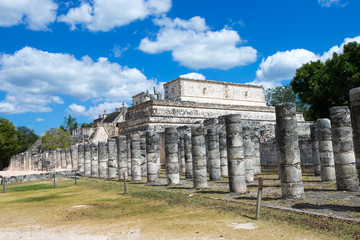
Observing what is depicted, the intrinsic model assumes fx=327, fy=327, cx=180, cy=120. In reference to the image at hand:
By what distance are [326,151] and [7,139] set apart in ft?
127

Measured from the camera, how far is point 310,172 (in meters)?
14.4

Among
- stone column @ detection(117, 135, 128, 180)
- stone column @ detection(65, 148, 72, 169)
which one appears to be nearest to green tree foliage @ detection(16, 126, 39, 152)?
stone column @ detection(65, 148, 72, 169)

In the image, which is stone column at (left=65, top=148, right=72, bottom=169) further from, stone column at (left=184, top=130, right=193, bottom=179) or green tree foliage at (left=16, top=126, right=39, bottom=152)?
green tree foliage at (left=16, top=126, right=39, bottom=152)

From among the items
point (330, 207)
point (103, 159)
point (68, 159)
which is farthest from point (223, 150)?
point (68, 159)

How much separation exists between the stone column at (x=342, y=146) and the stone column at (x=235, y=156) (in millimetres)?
2487

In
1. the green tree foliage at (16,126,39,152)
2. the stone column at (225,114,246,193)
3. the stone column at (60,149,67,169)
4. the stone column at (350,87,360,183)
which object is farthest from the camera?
the green tree foliage at (16,126,39,152)

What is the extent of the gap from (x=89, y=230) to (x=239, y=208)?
297cm

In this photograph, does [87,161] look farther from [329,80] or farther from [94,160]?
[329,80]

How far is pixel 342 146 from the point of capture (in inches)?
342

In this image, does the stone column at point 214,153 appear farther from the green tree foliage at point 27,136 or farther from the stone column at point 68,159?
the green tree foliage at point 27,136

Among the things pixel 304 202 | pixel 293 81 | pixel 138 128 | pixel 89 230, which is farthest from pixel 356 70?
pixel 89 230

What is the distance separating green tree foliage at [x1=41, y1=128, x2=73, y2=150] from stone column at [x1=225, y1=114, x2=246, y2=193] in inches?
1076

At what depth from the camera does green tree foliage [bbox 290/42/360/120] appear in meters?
22.1

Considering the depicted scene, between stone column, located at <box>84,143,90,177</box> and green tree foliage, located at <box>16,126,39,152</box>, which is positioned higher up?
green tree foliage, located at <box>16,126,39,152</box>
